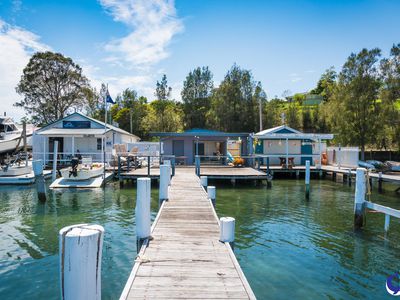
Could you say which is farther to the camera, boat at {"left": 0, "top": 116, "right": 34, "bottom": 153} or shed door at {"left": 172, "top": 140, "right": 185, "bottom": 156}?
boat at {"left": 0, "top": 116, "right": 34, "bottom": 153}

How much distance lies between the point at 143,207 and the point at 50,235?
5163mm

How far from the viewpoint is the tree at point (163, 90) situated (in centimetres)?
4103

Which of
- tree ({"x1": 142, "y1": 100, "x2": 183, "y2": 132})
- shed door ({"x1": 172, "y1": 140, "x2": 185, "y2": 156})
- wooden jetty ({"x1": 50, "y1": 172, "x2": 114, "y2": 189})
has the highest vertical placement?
tree ({"x1": 142, "y1": 100, "x2": 183, "y2": 132})

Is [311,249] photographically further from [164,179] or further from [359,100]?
[359,100]

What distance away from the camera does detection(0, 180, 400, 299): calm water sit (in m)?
6.21

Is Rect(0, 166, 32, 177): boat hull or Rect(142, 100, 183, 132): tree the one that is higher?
Rect(142, 100, 183, 132): tree

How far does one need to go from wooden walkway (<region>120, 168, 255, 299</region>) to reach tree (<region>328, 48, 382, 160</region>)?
27582 millimetres

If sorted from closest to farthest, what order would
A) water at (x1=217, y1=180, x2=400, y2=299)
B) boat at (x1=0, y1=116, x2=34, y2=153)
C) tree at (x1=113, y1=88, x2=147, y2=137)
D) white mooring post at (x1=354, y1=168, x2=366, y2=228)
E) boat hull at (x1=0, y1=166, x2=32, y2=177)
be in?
water at (x1=217, y1=180, x2=400, y2=299), white mooring post at (x1=354, y1=168, x2=366, y2=228), boat hull at (x1=0, y1=166, x2=32, y2=177), boat at (x1=0, y1=116, x2=34, y2=153), tree at (x1=113, y1=88, x2=147, y2=137)

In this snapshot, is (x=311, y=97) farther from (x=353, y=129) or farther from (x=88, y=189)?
(x=88, y=189)

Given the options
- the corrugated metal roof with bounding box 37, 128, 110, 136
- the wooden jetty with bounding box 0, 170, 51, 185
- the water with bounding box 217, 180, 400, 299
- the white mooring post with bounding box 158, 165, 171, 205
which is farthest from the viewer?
the corrugated metal roof with bounding box 37, 128, 110, 136

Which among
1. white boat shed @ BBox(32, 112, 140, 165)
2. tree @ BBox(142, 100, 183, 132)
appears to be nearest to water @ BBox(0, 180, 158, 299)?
white boat shed @ BBox(32, 112, 140, 165)

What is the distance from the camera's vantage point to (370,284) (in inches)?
249

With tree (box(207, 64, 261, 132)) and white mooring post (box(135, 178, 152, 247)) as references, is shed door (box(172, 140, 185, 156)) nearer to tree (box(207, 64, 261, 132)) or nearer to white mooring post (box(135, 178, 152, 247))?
tree (box(207, 64, 261, 132))

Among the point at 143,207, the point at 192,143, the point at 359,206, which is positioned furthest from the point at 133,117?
the point at 143,207
